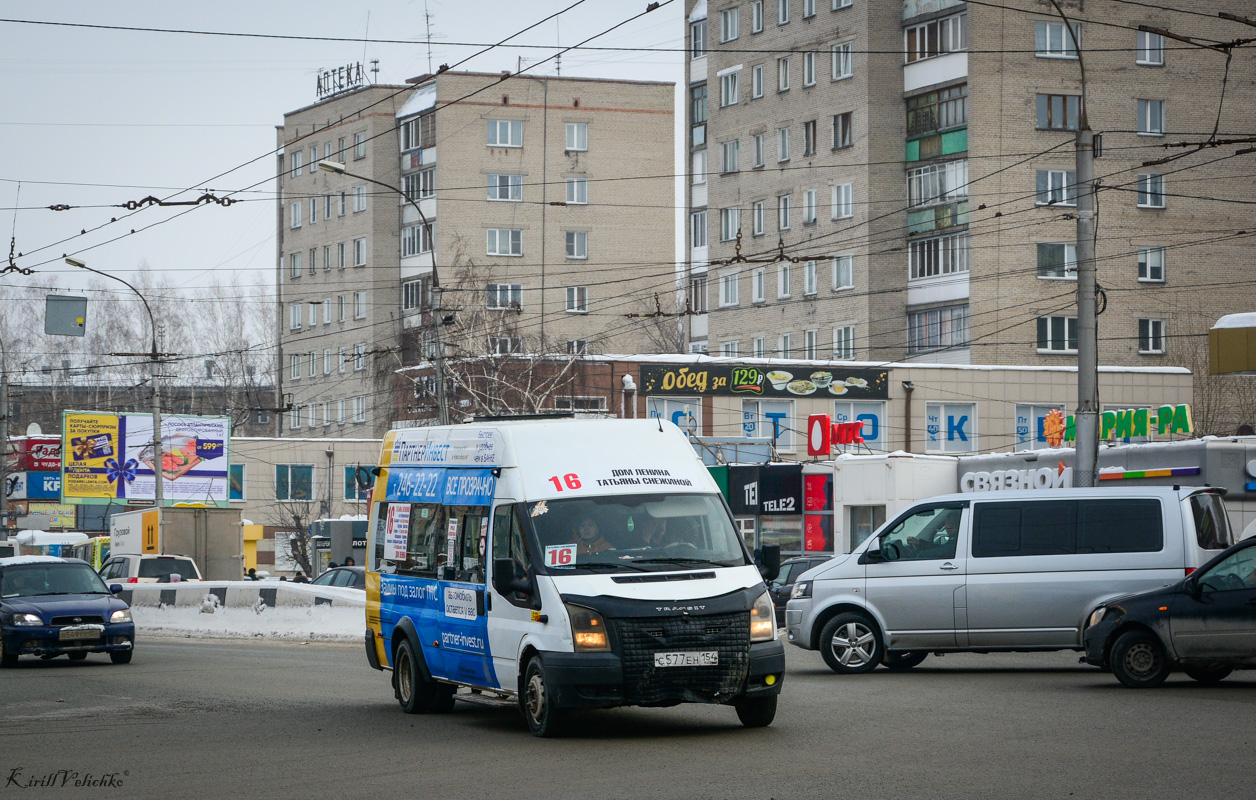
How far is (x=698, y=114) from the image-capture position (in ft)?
254

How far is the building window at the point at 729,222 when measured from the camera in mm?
68125

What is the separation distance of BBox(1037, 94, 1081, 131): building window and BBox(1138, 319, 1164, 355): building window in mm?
7854

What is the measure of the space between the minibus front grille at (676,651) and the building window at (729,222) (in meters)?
56.7

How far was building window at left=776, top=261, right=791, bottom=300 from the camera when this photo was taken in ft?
218

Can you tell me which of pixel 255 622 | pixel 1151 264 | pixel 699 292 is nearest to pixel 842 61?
pixel 1151 264

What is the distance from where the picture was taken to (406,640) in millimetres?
14641

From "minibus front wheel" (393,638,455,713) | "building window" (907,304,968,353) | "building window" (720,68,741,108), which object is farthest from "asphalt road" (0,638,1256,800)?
"building window" (720,68,741,108)

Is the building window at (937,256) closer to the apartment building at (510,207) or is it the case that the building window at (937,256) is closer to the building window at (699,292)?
the building window at (699,292)

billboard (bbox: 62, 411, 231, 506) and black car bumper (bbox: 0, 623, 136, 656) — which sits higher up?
billboard (bbox: 62, 411, 231, 506)

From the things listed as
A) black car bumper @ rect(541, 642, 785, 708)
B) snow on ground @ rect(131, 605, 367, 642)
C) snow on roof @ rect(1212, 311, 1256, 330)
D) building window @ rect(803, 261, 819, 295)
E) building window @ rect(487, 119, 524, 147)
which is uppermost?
building window @ rect(487, 119, 524, 147)

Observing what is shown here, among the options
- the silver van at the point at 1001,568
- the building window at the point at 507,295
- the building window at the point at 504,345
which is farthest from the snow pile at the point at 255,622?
the building window at the point at 507,295

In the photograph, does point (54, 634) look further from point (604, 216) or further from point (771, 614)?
point (604, 216)

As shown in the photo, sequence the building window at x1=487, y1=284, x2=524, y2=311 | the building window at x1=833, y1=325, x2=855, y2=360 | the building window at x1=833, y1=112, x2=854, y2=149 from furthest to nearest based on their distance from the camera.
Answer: the building window at x1=487, y1=284, x2=524, y2=311
the building window at x1=833, y1=325, x2=855, y2=360
the building window at x1=833, y1=112, x2=854, y2=149

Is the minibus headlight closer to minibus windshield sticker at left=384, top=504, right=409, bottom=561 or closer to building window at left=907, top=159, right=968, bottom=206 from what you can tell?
minibus windshield sticker at left=384, top=504, right=409, bottom=561
